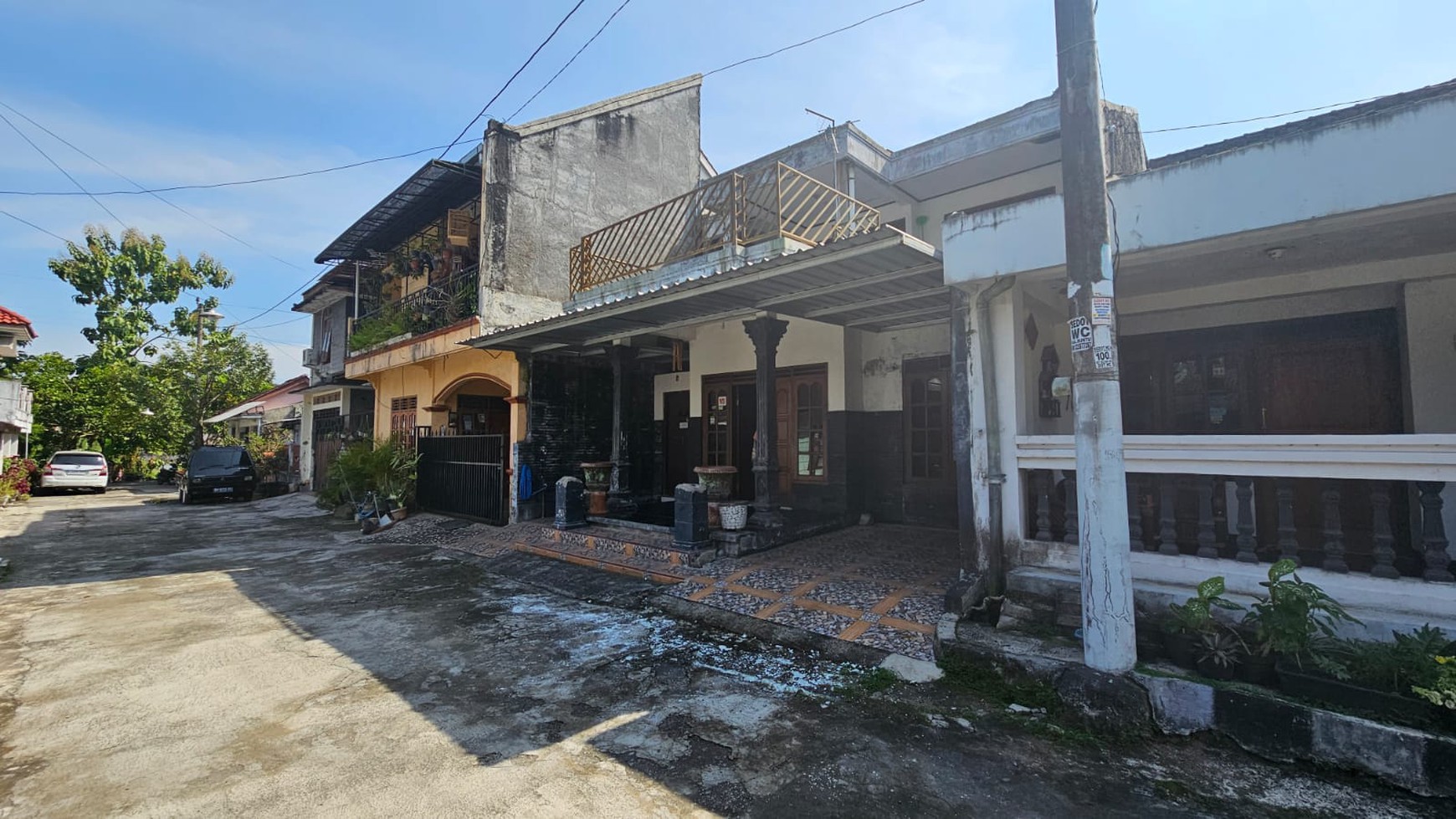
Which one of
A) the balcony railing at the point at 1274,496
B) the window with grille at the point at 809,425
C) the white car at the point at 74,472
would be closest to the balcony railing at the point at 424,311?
the window with grille at the point at 809,425

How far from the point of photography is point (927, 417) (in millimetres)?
7836

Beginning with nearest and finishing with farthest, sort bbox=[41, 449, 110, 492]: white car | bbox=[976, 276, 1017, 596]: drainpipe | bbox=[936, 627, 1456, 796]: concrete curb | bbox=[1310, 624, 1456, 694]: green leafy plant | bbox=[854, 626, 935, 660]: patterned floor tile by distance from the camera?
bbox=[936, 627, 1456, 796]: concrete curb
bbox=[1310, 624, 1456, 694]: green leafy plant
bbox=[854, 626, 935, 660]: patterned floor tile
bbox=[976, 276, 1017, 596]: drainpipe
bbox=[41, 449, 110, 492]: white car

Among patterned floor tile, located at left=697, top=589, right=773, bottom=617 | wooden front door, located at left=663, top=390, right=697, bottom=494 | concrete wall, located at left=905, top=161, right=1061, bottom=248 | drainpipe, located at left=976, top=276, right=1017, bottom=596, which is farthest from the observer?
wooden front door, located at left=663, top=390, right=697, bottom=494

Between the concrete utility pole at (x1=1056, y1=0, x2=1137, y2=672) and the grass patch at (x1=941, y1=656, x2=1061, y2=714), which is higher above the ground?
the concrete utility pole at (x1=1056, y1=0, x2=1137, y2=672)

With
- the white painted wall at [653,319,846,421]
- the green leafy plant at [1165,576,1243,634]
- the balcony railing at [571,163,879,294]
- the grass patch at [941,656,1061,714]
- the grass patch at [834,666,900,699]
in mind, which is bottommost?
the grass patch at [834,666,900,699]

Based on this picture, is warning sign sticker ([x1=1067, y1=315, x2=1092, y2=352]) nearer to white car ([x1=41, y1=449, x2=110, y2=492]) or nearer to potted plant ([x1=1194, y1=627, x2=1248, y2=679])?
potted plant ([x1=1194, y1=627, x2=1248, y2=679])

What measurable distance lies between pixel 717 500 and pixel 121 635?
18.1 ft

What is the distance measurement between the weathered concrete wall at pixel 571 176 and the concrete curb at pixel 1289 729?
1007 centimetres

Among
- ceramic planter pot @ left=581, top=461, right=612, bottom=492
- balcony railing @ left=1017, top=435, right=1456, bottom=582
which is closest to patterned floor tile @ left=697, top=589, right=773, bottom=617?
balcony railing @ left=1017, top=435, right=1456, bottom=582

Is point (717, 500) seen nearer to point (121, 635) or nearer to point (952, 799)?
point (952, 799)

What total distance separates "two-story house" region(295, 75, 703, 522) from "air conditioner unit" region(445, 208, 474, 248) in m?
0.03

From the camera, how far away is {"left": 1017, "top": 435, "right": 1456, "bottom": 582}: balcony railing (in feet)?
10.3

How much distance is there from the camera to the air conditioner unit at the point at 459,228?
446 inches

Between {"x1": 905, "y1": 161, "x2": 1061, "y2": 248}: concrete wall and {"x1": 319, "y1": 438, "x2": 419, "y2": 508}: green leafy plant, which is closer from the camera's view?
{"x1": 905, "y1": 161, "x2": 1061, "y2": 248}: concrete wall
